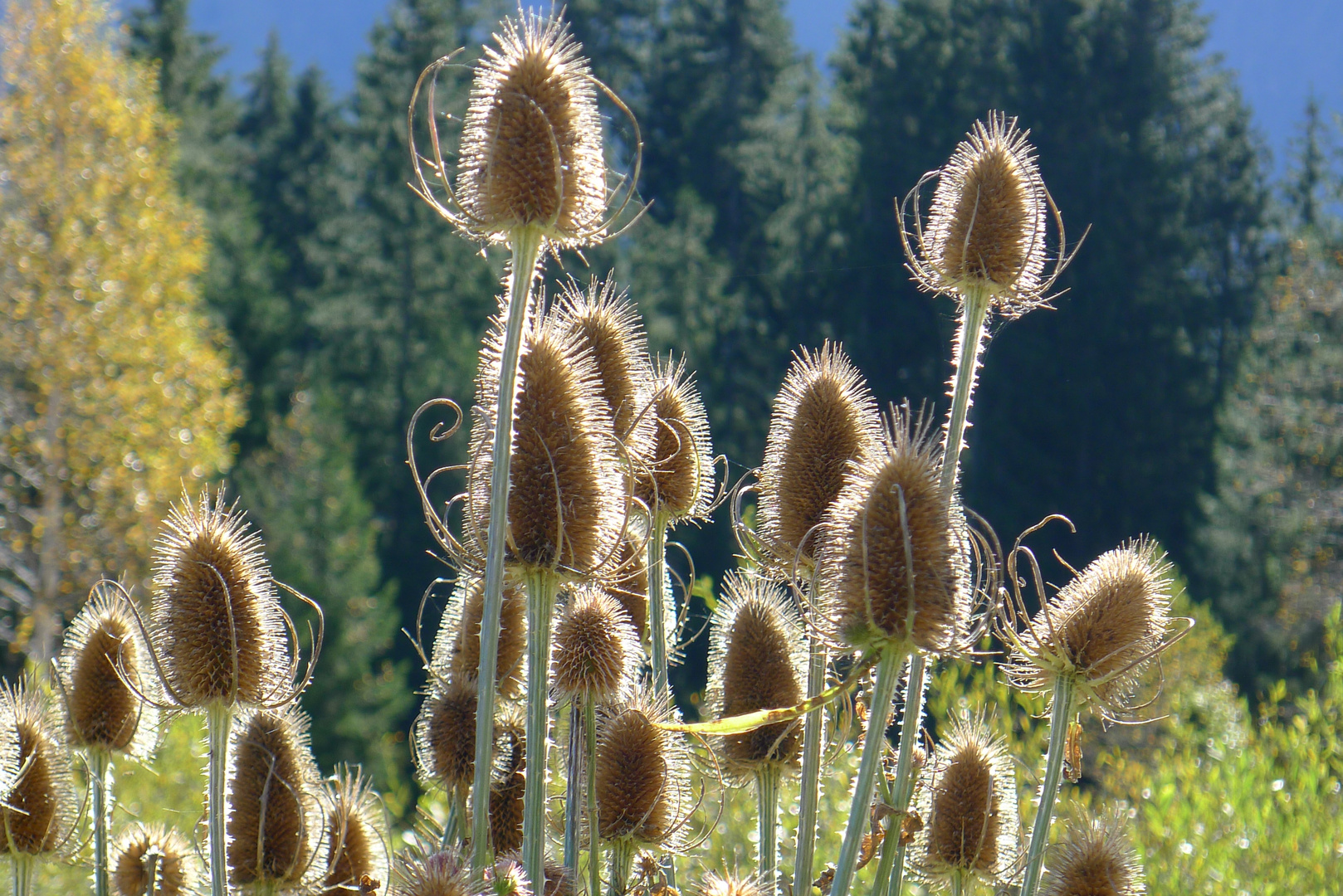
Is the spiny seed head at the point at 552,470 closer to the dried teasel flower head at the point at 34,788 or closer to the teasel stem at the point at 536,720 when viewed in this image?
the teasel stem at the point at 536,720

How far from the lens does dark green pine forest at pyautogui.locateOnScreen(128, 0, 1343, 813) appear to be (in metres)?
23.3

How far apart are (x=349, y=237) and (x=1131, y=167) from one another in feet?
58.9

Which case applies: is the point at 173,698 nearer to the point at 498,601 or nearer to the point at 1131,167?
the point at 498,601

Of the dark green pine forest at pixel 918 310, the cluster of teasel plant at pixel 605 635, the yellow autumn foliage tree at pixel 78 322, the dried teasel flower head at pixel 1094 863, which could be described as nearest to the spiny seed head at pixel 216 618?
the cluster of teasel plant at pixel 605 635

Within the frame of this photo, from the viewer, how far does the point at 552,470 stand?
181 cm

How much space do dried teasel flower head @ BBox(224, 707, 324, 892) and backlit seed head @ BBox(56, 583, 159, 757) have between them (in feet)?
0.69

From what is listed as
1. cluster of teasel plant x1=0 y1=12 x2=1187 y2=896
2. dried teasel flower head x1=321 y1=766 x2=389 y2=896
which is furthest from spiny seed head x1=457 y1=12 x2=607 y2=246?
dried teasel flower head x1=321 y1=766 x2=389 y2=896

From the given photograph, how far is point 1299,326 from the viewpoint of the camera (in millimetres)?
24188

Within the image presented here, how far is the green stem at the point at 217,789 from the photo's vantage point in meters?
1.74

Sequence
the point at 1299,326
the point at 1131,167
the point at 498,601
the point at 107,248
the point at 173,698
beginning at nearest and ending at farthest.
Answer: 1. the point at 498,601
2. the point at 173,698
3. the point at 107,248
4. the point at 1299,326
5. the point at 1131,167

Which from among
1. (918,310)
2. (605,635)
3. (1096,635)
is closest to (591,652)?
(605,635)

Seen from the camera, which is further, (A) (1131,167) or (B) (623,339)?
(A) (1131,167)

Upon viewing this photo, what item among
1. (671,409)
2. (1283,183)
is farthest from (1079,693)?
(1283,183)

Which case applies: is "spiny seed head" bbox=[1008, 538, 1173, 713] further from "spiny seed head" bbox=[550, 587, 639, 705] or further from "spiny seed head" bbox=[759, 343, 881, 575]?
"spiny seed head" bbox=[550, 587, 639, 705]
